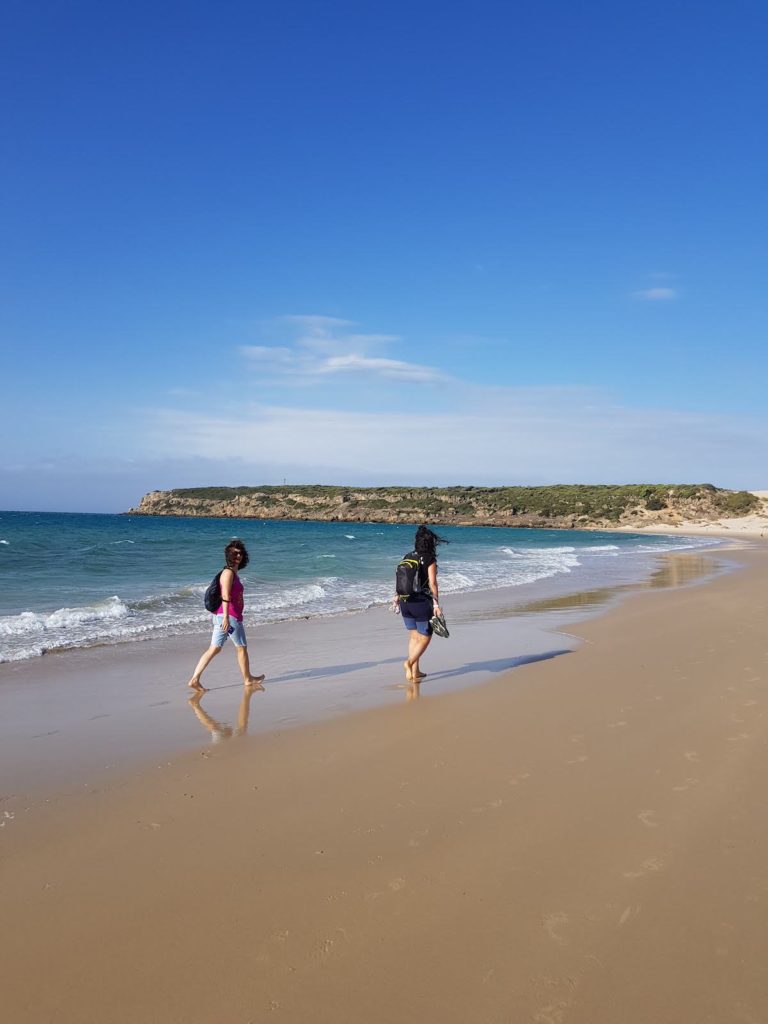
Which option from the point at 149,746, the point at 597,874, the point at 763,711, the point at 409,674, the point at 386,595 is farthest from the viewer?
the point at 386,595

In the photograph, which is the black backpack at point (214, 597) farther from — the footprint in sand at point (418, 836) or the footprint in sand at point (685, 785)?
the footprint in sand at point (685, 785)

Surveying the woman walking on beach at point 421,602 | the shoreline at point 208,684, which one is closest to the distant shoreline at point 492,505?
the shoreline at point 208,684

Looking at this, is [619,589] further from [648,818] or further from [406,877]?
[406,877]

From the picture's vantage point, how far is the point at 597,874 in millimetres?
3561

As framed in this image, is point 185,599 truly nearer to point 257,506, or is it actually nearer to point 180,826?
point 180,826

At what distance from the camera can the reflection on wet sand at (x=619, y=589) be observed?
1516cm

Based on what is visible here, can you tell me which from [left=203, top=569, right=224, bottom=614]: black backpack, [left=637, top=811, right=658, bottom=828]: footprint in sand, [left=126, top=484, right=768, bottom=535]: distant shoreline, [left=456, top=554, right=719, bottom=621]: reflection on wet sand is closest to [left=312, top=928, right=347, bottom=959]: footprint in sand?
[left=637, top=811, right=658, bottom=828]: footprint in sand

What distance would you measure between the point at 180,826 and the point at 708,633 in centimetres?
958

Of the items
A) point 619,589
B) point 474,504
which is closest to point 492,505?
point 474,504

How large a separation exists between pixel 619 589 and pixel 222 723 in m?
15.3

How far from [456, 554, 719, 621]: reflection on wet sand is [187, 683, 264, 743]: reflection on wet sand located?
6847 millimetres

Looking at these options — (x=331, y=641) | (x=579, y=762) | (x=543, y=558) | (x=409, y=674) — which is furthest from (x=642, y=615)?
(x=543, y=558)

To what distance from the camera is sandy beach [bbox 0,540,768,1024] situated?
8.92 ft

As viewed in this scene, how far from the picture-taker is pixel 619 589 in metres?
19.5
